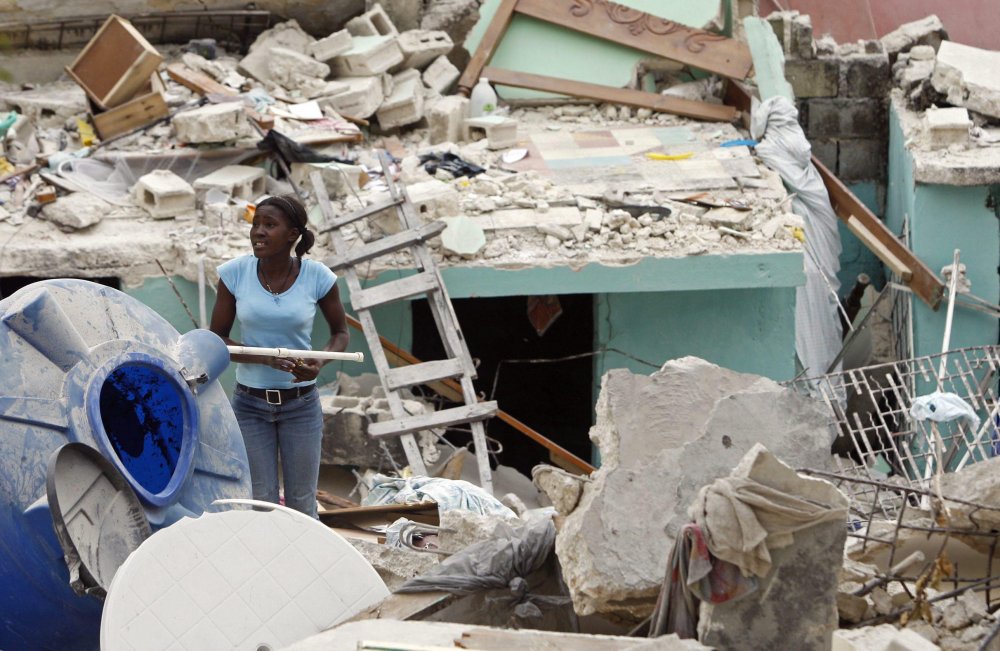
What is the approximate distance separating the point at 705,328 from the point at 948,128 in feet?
8.59

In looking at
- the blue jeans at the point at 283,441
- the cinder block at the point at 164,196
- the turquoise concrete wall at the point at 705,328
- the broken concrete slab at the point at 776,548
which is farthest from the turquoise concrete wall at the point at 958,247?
the broken concrete slab at the point at 776,548

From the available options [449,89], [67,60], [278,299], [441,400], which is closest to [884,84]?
[449,89]

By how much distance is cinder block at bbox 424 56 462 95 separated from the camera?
37.3ft

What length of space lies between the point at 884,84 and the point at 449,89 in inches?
158

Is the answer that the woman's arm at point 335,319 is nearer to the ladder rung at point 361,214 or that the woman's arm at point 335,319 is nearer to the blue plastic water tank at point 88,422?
the blue plastic water tank at point 88,422

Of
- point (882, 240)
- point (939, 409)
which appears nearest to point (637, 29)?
point (882, 240)

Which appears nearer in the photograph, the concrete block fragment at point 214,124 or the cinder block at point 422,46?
the concrete block fragment at point 214,124

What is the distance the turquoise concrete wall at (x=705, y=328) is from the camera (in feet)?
31.1

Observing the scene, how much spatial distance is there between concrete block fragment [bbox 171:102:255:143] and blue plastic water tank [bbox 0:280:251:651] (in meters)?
4.63

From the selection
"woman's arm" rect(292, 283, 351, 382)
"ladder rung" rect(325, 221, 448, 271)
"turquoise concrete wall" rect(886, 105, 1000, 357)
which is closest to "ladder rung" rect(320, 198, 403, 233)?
"ladder rung" rect(325, 221, 448, 271)

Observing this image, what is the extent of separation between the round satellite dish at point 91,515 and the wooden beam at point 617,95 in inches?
301

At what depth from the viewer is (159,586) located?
3.95 m

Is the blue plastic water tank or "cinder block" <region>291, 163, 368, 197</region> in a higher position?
the blue plastic water tank

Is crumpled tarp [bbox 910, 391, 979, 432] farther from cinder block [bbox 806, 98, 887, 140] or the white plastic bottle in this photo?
cinder block [bbox 806, 98, 887, 140]
